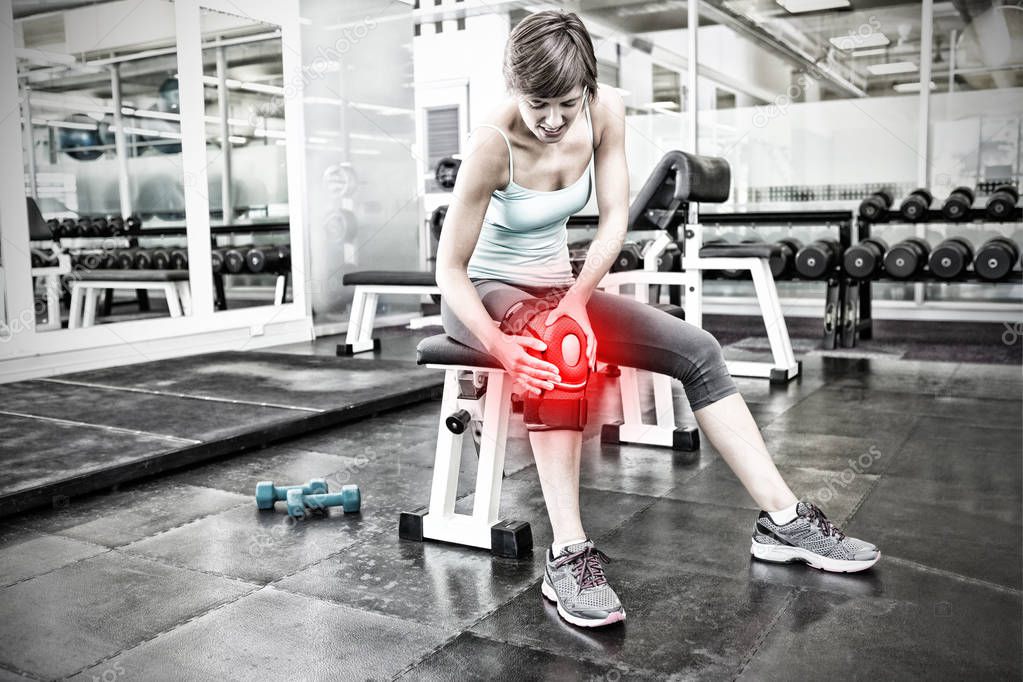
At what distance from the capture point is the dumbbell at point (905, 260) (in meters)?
4.88

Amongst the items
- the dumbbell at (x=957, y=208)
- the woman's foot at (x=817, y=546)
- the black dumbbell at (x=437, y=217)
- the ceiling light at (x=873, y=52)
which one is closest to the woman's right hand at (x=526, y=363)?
the woman's foot at (x=817, y=546)

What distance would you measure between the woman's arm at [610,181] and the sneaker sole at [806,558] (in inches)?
25.3

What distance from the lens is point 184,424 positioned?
302 centimetres

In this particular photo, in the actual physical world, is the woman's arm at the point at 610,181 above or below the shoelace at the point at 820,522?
above

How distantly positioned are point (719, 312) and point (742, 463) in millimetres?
5329

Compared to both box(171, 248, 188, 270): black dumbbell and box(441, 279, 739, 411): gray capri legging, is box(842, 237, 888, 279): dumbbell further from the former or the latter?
box(171, 248, 188, 270): black dumbbell

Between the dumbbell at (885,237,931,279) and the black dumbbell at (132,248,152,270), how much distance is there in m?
4.17

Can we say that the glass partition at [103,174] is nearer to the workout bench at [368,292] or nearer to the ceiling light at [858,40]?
the workout bench at [368,292]

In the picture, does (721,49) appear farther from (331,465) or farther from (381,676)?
(381,676)

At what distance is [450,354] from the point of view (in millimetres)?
1855

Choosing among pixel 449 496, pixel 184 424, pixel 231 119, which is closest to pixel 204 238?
pixel 231 119

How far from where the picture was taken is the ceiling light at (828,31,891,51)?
634 cm

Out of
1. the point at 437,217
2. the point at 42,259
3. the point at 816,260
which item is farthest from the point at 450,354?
the point at 816,260

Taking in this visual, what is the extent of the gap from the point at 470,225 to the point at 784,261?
3.87 meters
